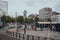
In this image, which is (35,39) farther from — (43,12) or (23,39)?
(43,12)

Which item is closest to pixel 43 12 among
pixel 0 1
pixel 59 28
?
pixel 59 28

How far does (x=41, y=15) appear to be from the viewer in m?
64.6

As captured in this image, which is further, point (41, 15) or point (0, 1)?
point (41, 15)

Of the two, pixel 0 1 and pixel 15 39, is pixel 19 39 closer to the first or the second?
pixel 15 39

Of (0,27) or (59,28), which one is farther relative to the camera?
(59,28)

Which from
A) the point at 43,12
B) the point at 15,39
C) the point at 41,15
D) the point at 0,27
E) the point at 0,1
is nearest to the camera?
the point at 15,39

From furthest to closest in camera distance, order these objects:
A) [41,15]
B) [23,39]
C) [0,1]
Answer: [41,15] < [0,1] < [23,39]

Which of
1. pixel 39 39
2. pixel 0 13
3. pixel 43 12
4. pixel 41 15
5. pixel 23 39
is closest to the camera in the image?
pixel 39 39

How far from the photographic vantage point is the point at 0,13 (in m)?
43.6

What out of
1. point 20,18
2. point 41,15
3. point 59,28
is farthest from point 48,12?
point 59,28

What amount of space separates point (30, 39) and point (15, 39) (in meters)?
2.15

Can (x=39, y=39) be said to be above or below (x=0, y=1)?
below

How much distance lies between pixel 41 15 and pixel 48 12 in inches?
104

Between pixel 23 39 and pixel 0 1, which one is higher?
pixel 0 1
